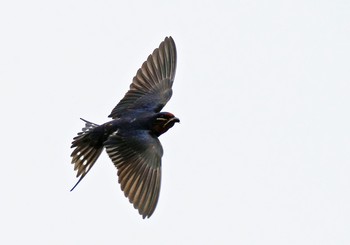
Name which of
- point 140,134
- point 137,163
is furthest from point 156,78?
point 137,163

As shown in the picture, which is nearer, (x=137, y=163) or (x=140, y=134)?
(x=137, y=163)

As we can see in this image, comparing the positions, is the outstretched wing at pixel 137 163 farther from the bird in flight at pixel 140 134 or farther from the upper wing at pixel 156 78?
the upper wing at pixel 156 78

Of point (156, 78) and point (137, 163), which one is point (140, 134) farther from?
point (156, 78)

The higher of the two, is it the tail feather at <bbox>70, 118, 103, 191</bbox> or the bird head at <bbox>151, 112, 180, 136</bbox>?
the bird head at <bbox>151, 112, 180, 136</bbox>

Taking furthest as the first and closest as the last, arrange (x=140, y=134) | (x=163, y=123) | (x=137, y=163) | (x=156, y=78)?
(x=156, y=78), (x=163, y=123), (x=140, y=134), (x=137, y=163)

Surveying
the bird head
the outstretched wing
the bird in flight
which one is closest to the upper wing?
the bird in flight

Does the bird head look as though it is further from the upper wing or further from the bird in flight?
the upper wing

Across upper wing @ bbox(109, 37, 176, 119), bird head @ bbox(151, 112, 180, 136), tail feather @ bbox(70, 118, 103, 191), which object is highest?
upper wing @ bbox(109, 37, 176, 119)
